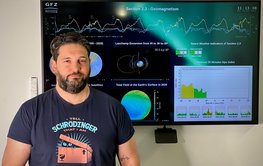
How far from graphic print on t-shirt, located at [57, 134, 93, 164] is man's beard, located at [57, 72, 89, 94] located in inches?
9.3

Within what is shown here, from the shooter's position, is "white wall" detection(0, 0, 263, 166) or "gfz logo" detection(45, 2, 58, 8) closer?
"gfz logo" detection(45, 2, 58, 8)

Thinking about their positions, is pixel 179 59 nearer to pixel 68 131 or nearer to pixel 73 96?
pixel 73 96

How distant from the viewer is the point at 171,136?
7.82 ft

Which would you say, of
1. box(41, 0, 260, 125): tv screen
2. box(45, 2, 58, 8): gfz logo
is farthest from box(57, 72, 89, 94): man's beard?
box(45, 2, 58, 8): gfz logo

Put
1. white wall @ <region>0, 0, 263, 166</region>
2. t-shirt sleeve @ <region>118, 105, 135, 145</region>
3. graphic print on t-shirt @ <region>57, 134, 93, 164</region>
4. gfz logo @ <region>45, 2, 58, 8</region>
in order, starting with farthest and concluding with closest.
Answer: white wall @ <region>0, 0, 263, 166</region> < gfz logo @ <region>45, 2, 58, 8</region> < t-shirt sleeve @ <region>118, 105, 135, 145</region> < graphic print on t-shirt @ <region>57, 134, 93, 164</region>

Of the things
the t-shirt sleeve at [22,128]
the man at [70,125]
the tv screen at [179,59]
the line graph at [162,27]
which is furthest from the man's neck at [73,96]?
the line graph at [162,27]

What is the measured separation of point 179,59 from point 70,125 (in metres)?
1.03

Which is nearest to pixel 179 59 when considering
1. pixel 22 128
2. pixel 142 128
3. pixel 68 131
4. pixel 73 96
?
pixel 142 128

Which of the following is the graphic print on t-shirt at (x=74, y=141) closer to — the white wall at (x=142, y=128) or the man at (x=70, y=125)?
the man at (x=70, y=125)

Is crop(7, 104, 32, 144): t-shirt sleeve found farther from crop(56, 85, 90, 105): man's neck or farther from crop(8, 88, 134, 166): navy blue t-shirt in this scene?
crop(56, 85, 90, 105): man's neck

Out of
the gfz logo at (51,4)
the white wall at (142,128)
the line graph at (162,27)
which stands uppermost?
the gfz logo at (51,4)

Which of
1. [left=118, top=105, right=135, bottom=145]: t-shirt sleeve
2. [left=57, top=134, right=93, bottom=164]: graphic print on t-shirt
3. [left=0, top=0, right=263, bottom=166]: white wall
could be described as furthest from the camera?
[left=0, top=0, right=263, bottom=166]: white wall

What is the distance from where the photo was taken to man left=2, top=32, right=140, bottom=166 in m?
1.61

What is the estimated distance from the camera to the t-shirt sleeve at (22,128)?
5.29 ft
